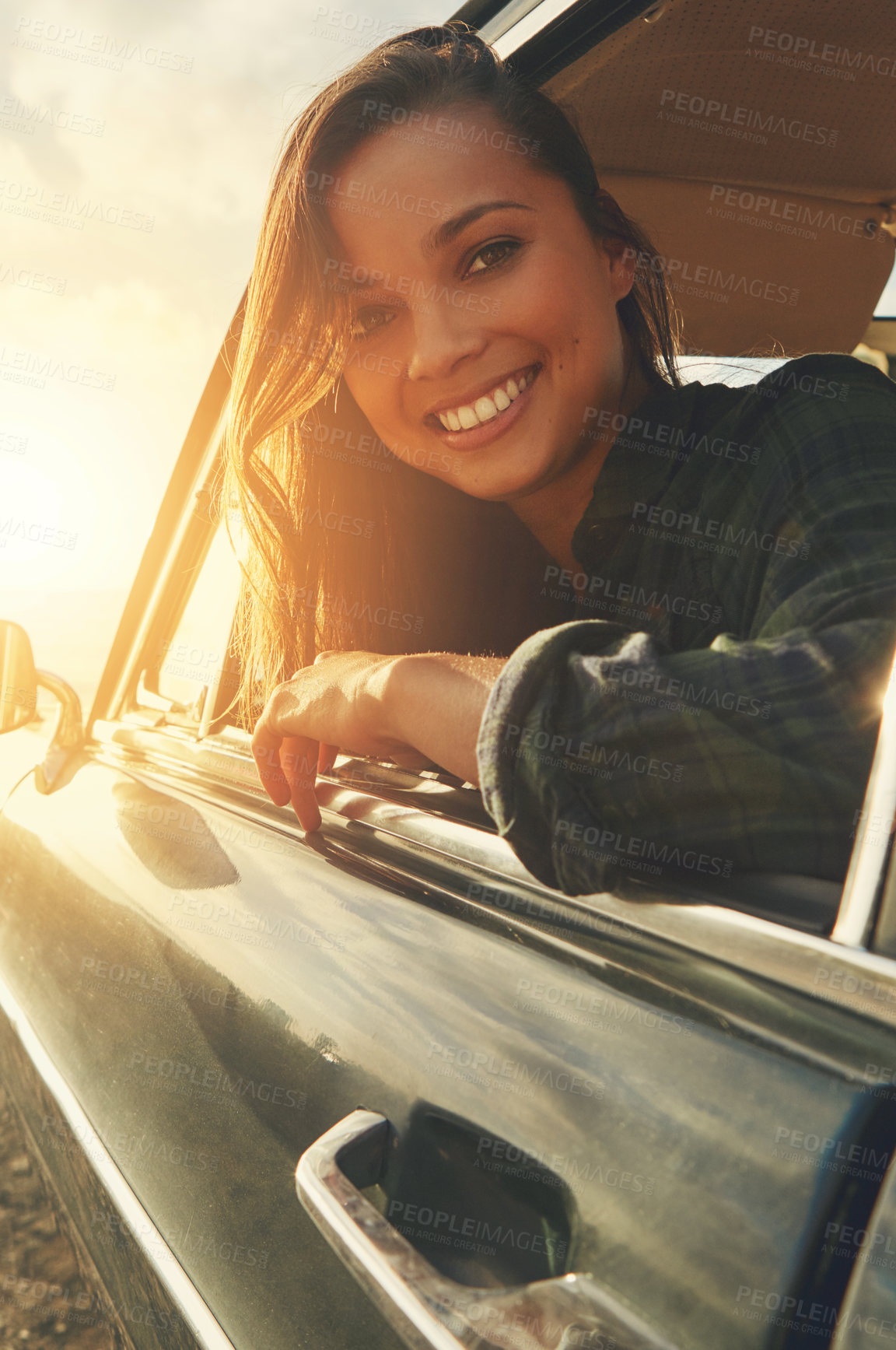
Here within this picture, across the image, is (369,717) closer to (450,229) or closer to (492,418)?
(492,418)

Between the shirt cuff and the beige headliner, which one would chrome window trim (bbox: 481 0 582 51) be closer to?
the beige headliner

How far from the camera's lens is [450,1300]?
0.64 m

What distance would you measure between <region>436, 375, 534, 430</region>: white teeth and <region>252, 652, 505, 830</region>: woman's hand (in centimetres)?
55

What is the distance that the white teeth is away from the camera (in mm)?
1591

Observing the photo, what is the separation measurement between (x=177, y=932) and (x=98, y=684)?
139cm

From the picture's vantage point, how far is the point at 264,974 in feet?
3.61

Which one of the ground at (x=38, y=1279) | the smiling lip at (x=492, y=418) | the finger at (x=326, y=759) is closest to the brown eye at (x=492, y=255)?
the smiling lip at (x=492, y=418)

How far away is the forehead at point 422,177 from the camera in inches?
59.4

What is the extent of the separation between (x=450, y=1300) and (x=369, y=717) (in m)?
0.66

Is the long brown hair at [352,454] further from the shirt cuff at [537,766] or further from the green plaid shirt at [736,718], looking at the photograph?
the shirt cuff at [537,766]

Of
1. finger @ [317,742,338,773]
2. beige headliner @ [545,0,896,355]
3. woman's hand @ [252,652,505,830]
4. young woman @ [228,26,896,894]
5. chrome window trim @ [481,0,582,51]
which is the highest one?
beige headliner @ [545,0,896,355]

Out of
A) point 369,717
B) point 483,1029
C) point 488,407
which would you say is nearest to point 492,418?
point 488,407

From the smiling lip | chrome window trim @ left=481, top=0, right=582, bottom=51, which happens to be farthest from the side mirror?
chrome window trim @ left=481, top=0, right=582, bottom=51

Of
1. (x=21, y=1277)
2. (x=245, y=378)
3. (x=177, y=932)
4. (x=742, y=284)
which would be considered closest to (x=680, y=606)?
(x=177, y=932)
